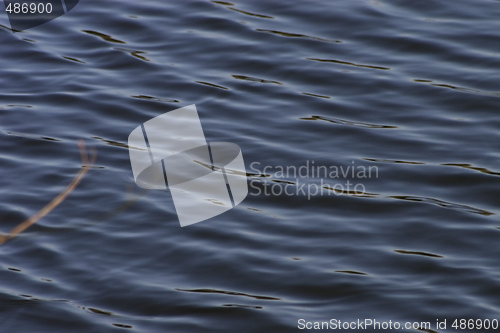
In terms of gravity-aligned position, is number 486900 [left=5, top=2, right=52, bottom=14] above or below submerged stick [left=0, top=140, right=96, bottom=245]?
above

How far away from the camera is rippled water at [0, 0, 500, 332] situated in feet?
9.59

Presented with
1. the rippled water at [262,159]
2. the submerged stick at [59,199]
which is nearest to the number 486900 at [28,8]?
the rippled water at [262,159]

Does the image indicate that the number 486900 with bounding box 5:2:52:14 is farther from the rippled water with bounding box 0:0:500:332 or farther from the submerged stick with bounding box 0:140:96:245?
the submerged stick with bounding box 0:140:96:245

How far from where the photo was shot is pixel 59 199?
3.57 metres

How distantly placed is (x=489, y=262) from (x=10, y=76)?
284cm

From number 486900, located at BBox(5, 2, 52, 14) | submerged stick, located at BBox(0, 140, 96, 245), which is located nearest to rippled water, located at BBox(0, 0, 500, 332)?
submerged stick, located at BBox(0, 140, 96, 245)

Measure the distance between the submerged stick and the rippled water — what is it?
0.03 metres

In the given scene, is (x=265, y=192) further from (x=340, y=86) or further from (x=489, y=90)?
(x=489, y=90)

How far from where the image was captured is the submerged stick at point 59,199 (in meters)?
3.37

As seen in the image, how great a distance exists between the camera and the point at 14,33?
5.19 meters

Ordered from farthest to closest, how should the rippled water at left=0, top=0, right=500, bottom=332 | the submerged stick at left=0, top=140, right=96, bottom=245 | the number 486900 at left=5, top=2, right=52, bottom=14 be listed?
the number 486900 at left=5, top=2, right=52, bottom=14, the submerged stick at left=0, top=140, right=96, bottom=245, the rippled water at left=0, top=0, right=500, bottom=332

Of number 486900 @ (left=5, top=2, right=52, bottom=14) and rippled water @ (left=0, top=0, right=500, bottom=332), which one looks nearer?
rippled water @ (left=0, top=0, right=500, bottom=332)

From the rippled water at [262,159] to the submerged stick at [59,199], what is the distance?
0.03 metres

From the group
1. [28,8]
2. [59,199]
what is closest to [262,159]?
[59,199]
